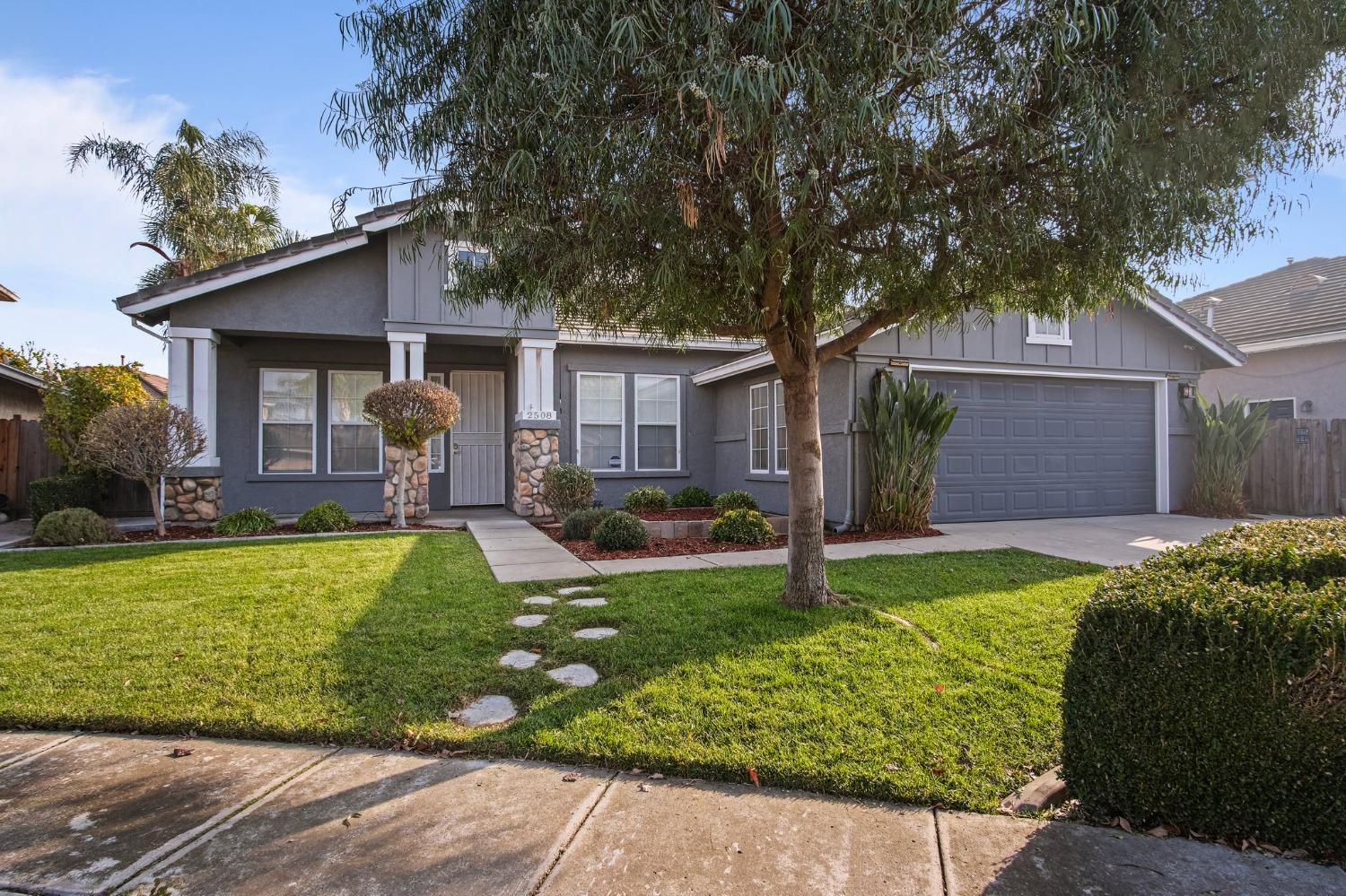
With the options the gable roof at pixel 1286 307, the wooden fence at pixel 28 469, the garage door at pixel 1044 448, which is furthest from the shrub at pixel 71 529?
the gable roof at pixel 1286 307

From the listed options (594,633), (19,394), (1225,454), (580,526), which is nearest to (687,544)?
(580,526)

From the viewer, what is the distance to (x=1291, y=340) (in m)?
13.7

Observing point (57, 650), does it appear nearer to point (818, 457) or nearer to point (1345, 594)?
point (818, 457)

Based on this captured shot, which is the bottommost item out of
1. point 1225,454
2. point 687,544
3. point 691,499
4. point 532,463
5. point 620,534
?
point 687,544

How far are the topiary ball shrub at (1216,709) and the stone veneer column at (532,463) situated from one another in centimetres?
940

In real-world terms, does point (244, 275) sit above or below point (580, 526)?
above

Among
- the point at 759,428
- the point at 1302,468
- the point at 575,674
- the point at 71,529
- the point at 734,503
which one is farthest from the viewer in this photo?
the point at 759,428

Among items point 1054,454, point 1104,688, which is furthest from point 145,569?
point 1054,454

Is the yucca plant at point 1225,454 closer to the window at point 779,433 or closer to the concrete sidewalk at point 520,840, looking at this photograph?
the window at point 779,433

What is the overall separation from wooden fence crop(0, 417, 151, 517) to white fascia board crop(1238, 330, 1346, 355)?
20.3m

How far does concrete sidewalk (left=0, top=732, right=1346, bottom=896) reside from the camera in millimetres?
2082

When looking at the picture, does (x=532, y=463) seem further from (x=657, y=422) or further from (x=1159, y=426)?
(x=1159, y=426)

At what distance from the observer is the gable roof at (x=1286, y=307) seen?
13.7 metres

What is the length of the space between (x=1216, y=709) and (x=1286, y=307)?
59.5ft
